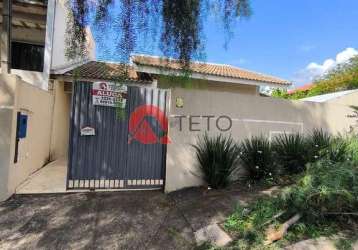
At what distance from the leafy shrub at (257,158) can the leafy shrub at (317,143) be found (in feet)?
3.36

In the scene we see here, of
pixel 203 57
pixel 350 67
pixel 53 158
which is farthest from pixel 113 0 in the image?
pixel 350 67

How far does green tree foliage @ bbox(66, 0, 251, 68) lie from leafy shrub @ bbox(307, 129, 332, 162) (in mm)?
4218

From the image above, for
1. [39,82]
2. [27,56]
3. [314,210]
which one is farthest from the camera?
[27,56]

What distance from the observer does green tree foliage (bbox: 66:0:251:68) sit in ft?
10.3

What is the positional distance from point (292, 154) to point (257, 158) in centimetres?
93

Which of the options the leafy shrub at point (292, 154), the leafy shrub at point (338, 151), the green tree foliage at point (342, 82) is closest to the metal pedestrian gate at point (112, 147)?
the leafy shrub at point (292, 154)

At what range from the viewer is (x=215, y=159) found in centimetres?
607

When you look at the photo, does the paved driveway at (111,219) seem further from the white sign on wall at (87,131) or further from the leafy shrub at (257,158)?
the white sign on wall at (87,131)

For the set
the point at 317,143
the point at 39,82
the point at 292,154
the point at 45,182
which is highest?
the point at 39,82

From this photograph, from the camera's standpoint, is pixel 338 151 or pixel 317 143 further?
pixel 317 143

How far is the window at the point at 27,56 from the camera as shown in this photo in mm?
10062

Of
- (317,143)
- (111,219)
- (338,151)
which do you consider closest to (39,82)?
(111,219)

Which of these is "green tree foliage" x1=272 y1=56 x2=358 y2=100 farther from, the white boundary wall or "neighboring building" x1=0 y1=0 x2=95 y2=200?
"neighboring building" x1=0 y1=0 x2=95 y2=200

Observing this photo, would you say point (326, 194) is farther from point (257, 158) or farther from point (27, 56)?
point (27, 56)
